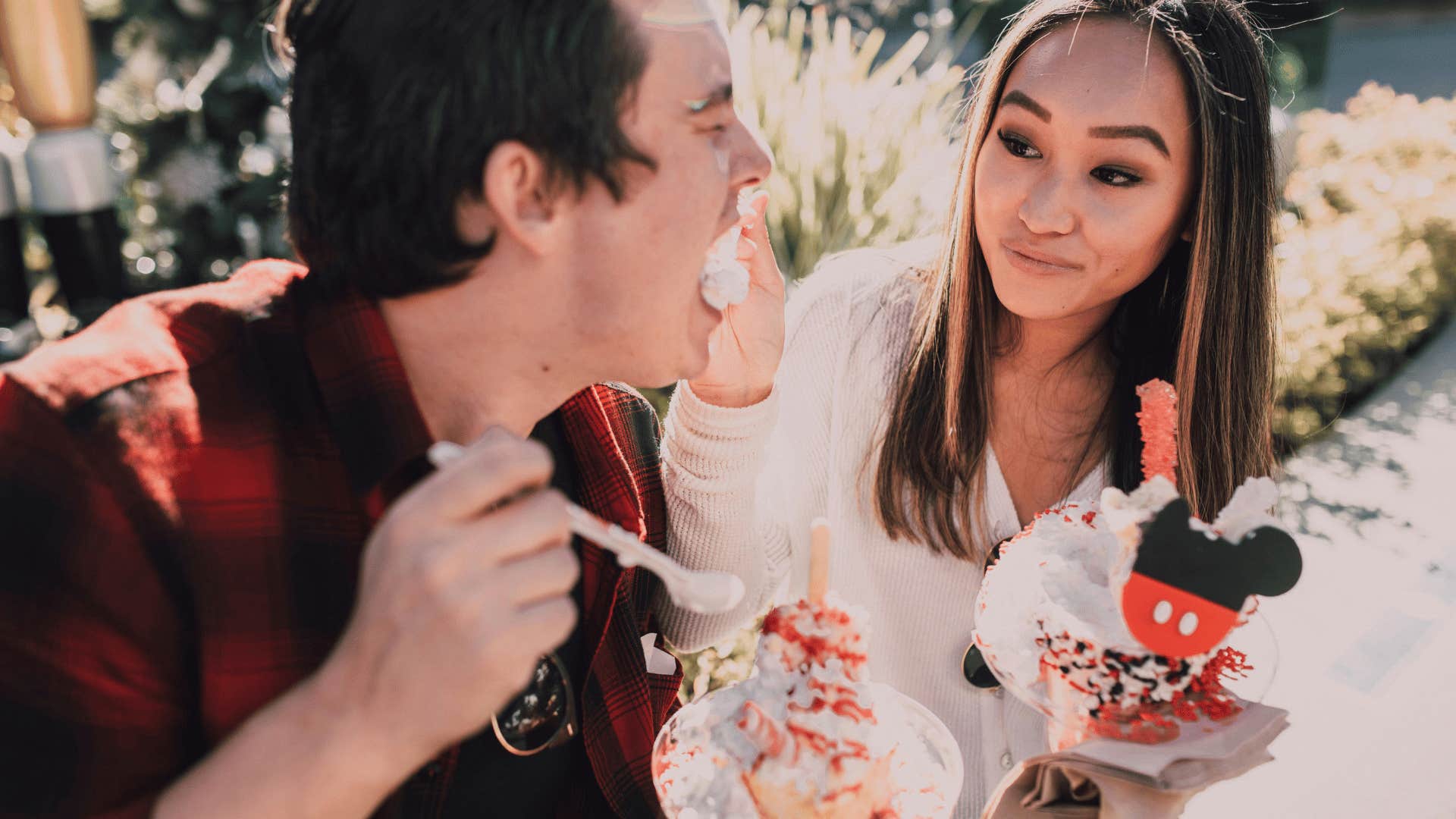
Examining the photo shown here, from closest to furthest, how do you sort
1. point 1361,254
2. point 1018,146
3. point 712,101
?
point 712,101
point 1018,146
point 1361,254

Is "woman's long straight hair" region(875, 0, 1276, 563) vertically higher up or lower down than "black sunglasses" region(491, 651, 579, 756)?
higher up

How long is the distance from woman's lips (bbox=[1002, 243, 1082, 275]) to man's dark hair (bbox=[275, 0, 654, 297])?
0.99 metres

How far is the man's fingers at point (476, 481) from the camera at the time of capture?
993mm

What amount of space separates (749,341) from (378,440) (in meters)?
0.80

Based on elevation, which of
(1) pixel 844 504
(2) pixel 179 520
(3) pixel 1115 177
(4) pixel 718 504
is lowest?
(1) pixel 844 504

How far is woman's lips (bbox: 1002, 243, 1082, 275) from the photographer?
6.89 feet

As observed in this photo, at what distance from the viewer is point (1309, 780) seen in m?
2.90

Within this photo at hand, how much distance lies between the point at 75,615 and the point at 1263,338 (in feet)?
7.07

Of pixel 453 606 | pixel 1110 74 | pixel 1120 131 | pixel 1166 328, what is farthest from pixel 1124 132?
pixel 453 606

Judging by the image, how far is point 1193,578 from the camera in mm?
1296

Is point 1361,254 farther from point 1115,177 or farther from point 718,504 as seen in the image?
point 718,504

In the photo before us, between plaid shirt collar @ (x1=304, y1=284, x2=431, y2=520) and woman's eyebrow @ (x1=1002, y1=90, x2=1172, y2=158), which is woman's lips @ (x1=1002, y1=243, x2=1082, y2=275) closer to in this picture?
woman's eyebrow @ (x1=1002, y1=90, x2=1172, y2=158)

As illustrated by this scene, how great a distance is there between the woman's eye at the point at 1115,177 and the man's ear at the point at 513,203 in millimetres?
1179

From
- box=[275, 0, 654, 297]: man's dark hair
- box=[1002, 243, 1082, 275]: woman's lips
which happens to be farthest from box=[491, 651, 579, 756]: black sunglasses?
box=[1002, 243, 1082, 275]: woman's lips
